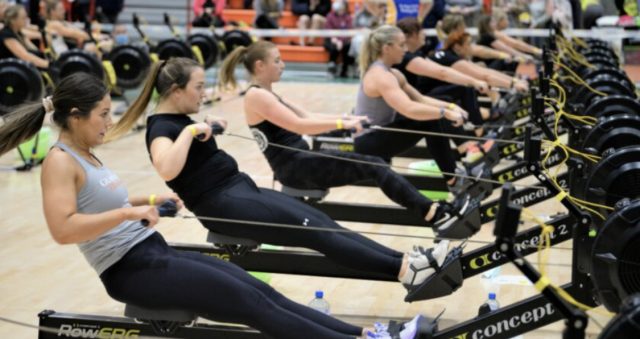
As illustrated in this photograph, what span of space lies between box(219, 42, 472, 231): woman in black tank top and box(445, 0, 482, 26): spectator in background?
8.82 metres

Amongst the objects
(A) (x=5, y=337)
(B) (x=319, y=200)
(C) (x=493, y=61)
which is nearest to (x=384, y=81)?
(B) (x=319, y=200)

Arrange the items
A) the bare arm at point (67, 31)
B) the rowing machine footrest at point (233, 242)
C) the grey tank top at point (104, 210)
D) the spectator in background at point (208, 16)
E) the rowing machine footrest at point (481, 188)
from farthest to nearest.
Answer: the spectator in background at point (208, 16) → the bare arm at point (67, 31) → the rowing machine footrest at point (481, 188) → the rowing machine footrest at point (233, 242) → the grey tank top at point (104, 210)

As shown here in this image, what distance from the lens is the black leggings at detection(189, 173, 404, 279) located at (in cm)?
387

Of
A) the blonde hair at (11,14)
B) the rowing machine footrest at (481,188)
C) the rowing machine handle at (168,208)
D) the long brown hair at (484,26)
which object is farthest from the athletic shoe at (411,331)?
the long brown hair at (484,26)

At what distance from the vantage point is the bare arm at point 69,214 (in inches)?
112

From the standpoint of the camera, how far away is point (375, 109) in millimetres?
5801

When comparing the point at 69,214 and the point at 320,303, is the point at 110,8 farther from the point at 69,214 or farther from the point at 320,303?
the point at 69,214

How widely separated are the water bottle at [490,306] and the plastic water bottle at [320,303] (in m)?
0.68

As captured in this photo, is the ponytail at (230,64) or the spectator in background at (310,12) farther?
the spectator in background at (310,12)

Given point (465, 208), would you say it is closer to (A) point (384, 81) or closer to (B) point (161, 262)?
(A) point (384, 81)

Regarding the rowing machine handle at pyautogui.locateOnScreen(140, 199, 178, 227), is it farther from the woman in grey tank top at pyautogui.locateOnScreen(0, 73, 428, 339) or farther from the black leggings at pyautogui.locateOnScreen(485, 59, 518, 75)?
the black leggings at pyautogui.locateOnScreen(485, 59, 518, 75)

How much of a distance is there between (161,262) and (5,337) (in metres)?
1.19

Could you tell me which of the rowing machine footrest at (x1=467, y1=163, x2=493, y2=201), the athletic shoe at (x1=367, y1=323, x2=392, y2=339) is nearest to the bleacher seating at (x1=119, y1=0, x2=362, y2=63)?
the rowing machine footrest at (x1=467, y1=163, x2=493, y2=201)

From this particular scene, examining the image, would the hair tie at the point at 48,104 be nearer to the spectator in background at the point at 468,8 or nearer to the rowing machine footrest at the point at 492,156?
the rowing machine footrest at the point at 492,156
